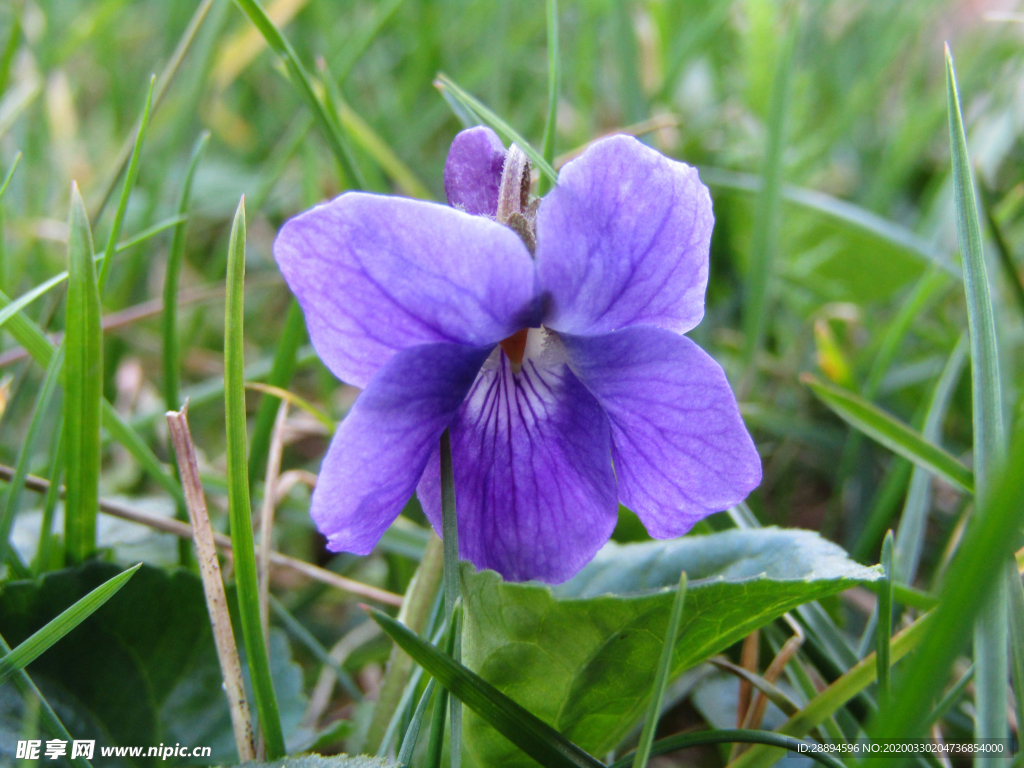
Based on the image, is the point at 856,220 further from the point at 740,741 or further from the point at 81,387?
the point at 81,387

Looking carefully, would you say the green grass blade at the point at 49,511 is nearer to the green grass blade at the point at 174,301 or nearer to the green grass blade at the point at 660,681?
the green grass blade at the point at 174,301

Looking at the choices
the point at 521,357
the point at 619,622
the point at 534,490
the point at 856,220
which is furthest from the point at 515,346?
the point at 856,220

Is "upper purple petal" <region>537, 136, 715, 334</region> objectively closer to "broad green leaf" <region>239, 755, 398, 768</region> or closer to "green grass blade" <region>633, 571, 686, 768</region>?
"green grass blade" <region>633, 571, 686, 768</region>

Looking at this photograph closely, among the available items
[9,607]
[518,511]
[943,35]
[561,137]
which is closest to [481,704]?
[518,511]

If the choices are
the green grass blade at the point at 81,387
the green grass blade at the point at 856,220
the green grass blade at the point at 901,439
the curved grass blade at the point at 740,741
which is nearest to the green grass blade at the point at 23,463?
the green grass blade at the point at 81,387

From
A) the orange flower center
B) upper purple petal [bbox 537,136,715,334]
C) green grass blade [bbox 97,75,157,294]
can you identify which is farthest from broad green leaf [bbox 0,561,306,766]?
upper purple petal [bbox 537,136,715,334]

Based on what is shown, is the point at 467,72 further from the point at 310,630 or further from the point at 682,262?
the point at 682,262
